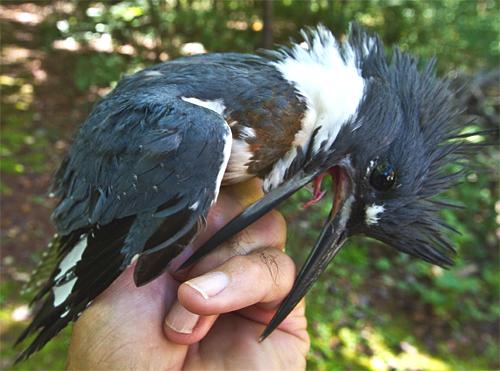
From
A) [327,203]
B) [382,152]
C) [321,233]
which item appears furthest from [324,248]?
[327,203]

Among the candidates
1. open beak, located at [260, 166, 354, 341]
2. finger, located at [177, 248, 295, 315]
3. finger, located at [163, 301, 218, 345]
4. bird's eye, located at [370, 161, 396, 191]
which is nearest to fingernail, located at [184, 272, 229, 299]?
finger, located at [177, 248, 295, 315]

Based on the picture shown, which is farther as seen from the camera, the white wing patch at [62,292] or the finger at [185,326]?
the white wing patch at [62,292]

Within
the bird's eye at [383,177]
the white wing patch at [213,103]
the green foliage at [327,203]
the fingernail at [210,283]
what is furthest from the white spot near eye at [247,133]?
the green foliage at [327,203]


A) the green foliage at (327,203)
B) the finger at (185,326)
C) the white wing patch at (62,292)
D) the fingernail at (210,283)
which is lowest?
the green foliage at (327,203)

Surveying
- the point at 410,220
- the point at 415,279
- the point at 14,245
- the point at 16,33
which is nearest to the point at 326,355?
the point at 415,279

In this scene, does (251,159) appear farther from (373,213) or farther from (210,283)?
(210,283)

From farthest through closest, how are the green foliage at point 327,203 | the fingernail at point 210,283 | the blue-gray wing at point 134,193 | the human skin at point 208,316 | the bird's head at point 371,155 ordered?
the green foliage at point 327,203, the bird's head at point 371,155, the blue-gray wing at point 134,193, the human skin at point 208,316, the fingernail at point 210,283

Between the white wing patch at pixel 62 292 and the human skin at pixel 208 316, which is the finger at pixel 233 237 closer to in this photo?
the human skin at pixel 208 316
